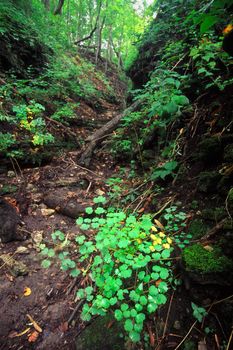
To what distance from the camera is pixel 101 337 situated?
1.82 m

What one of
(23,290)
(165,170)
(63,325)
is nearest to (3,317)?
(23,290)

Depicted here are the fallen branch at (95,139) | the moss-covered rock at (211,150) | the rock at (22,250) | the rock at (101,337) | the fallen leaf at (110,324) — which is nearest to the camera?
the rock at (101,337)

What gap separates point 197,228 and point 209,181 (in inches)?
23.3

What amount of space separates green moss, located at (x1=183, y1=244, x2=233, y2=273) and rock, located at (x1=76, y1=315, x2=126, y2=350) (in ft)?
2.77

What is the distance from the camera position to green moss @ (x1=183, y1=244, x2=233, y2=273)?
1.65 meters

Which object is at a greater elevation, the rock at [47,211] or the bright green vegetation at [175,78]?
the bright green vegetation at [175,78]

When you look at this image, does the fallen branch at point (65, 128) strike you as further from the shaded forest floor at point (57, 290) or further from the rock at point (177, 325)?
the rock at point (177, 325)

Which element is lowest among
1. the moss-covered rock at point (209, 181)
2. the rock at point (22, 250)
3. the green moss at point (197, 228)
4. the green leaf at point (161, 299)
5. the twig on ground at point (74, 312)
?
the rock at point (22, 250)

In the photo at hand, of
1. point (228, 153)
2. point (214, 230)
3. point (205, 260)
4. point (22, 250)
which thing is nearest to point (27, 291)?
point (22, 250)

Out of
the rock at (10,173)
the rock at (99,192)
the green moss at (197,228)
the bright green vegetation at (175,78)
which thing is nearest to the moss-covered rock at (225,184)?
the green moss at (197,228)

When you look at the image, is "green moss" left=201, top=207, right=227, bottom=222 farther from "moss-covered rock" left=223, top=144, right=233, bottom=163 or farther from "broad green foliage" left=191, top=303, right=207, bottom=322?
"broad green foliage" left=191, top=303, right=207, bottom=322

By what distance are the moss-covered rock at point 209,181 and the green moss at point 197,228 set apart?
41 centimetres

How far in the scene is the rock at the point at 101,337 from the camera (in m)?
1.76

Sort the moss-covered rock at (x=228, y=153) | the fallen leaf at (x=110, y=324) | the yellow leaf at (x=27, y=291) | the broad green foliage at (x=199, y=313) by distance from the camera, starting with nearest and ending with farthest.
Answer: the broad green foliage at (x=199, y=313), the fallen leaf at (x=110, y=324), the moss-covered rock at (x=228, y=153), the yellow leaf at (x=27, y=291)
